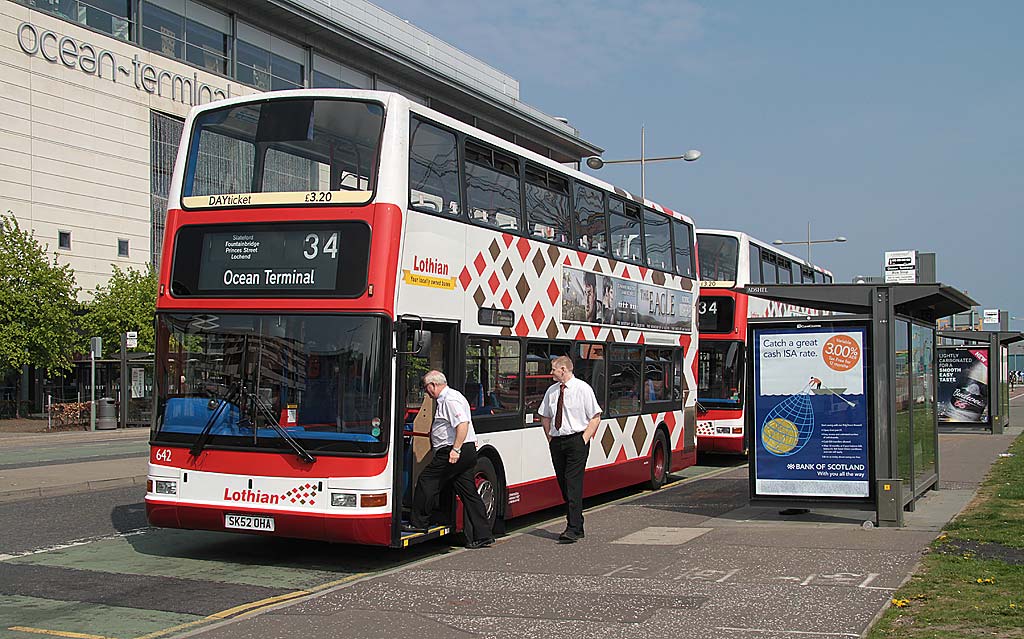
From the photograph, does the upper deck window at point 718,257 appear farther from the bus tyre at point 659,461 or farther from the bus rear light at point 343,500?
the bus rear light at point 343,500

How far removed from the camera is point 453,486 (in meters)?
10.9

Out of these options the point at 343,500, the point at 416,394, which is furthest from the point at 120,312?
the point at 343,500

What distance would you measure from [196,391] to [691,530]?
545 centimetres

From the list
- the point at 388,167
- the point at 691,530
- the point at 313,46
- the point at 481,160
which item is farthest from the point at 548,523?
the point at 313,46

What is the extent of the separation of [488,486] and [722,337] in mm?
11744

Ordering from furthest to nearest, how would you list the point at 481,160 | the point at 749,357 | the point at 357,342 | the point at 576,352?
1. the point at 576,352
2. the point at 749,357
3. the point at 481,160
4. the point at 357,342

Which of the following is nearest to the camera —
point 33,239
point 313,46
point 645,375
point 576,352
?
point 576,352

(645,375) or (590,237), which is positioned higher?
(590,237)

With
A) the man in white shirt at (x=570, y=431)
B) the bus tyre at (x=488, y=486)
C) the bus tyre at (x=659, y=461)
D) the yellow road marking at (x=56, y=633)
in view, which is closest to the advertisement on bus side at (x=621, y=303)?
the bus tyre at (x=659, y=461)

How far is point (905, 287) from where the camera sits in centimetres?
1194

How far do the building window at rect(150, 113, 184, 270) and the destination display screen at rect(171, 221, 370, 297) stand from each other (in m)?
42.4

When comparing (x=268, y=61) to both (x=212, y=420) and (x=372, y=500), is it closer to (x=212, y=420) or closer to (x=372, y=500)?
(x=212, y=420)

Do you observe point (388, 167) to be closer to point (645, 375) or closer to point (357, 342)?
point (357, 342)

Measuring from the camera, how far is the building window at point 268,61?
54.4 m
